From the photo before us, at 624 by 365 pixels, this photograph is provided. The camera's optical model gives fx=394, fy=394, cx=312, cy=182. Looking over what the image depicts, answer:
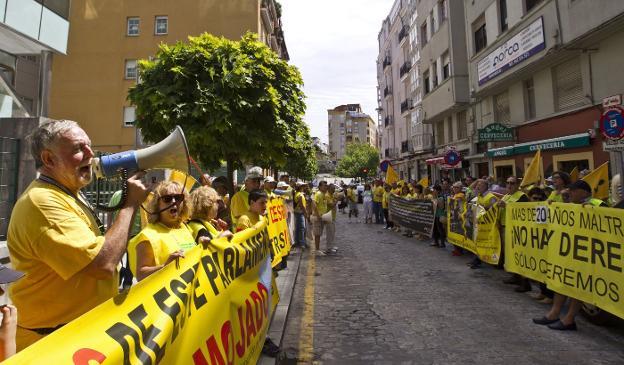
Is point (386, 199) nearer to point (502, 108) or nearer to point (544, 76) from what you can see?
point (544, 76)

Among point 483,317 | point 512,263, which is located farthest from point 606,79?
point 483,317

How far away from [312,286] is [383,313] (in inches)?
72.0

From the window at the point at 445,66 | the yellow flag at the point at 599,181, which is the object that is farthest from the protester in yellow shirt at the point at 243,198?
the window at the point at 445,66

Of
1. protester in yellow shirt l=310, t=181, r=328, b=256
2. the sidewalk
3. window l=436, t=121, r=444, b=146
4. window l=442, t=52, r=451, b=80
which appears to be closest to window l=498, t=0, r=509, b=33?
window l=442, t=52, r=451, b=80

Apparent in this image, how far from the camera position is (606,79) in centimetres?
1155

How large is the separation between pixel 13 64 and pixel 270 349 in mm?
16840

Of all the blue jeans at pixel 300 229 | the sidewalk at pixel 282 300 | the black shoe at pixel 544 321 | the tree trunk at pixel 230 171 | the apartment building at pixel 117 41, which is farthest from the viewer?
the apartment building at pixel 117 41

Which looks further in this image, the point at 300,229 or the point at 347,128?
the point at 347,128

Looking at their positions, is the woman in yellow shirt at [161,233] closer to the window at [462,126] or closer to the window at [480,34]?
the window at [480,34]

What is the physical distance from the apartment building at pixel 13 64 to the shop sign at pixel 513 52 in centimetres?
1505

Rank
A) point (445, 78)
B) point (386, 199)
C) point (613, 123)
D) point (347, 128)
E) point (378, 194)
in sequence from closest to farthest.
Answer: point (613, 123) < point (386, 199) < point (378, 194) < point (445, 78) < point (347, 128)

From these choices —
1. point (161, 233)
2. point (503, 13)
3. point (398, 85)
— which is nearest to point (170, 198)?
point (161, 233)

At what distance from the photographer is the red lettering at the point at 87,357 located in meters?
1.33

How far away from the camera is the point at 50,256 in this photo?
66.8 inches
